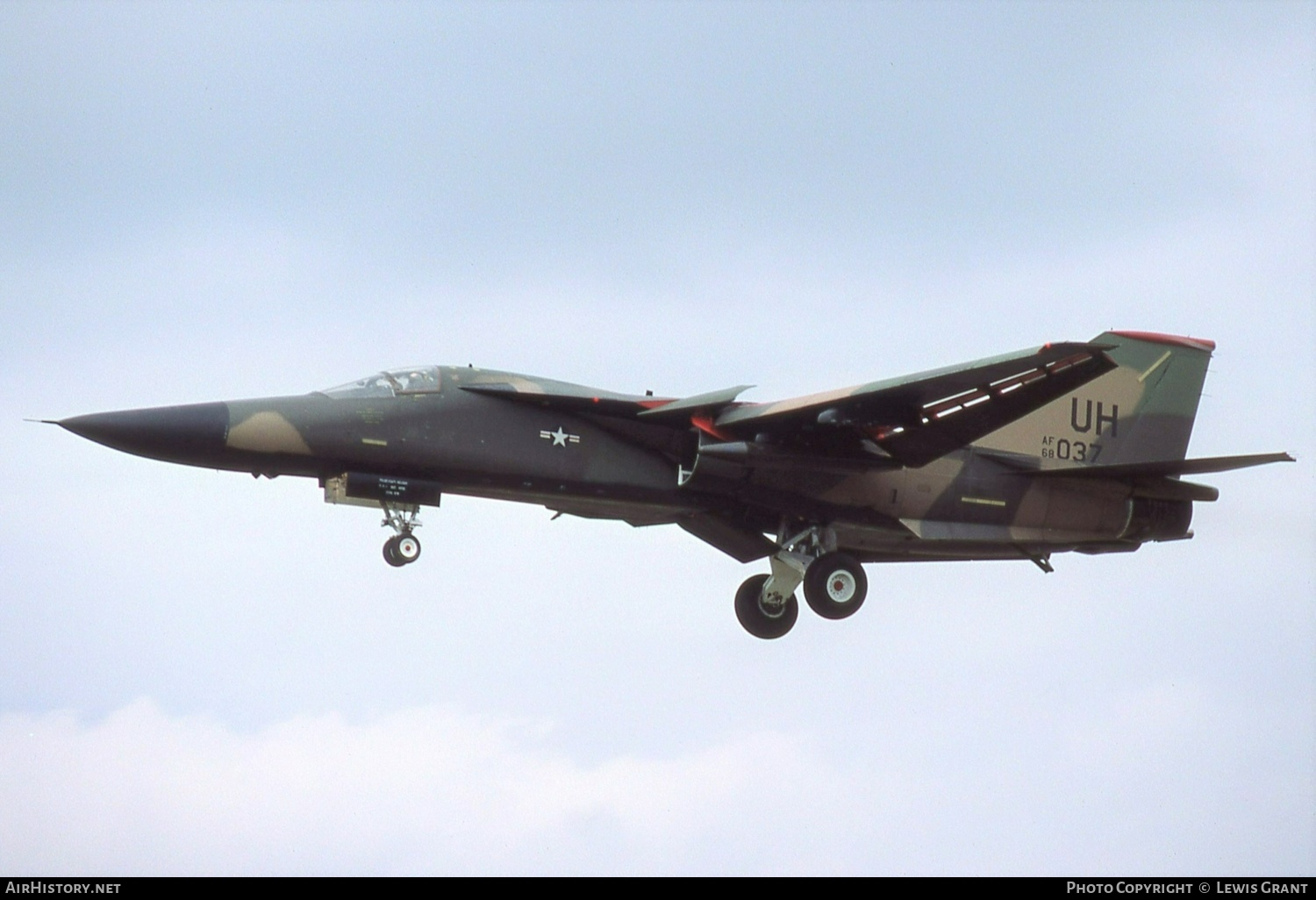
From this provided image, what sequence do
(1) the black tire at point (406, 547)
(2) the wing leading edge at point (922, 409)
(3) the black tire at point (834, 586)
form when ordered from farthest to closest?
(3) the black tire at point (834, 586), (1) the black tire at point (406, 547), (2) the wing leading edge at point (922, 409)

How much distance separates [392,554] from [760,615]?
231 inches

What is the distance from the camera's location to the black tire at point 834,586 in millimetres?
22328

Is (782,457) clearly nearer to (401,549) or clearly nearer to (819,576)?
(819,576)

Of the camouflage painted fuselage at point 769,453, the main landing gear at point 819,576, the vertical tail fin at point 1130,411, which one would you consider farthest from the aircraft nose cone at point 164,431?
the vertical tail fin at point 1130,411

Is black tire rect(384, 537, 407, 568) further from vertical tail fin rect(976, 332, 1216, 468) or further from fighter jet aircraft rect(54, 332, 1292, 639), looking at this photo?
vertical tail fin rect(976, 332, 1216, 468)

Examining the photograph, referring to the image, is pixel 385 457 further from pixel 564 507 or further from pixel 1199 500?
pixel 1199 500

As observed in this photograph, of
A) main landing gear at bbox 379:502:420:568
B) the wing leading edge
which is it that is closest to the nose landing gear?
main landing gear at bbox 379:502:420:568

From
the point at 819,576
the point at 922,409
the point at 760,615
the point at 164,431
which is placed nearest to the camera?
the point at 164,431

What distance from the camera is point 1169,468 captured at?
2253 cm

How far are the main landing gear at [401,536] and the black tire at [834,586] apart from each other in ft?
17.9

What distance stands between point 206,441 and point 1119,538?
503 inches

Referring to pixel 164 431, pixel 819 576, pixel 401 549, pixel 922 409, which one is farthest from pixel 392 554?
pixel 922 409

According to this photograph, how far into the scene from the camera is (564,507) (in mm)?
22031

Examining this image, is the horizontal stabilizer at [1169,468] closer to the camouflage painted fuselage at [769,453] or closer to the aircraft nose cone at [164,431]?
the camouflage painted fuselage at [769,453]
